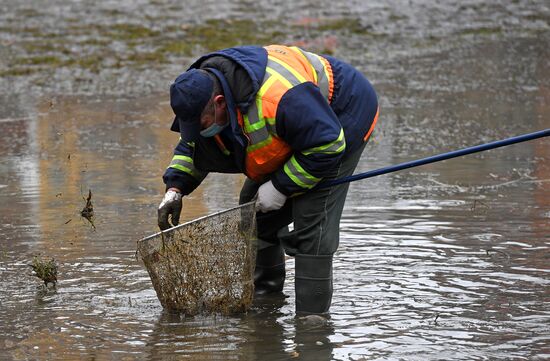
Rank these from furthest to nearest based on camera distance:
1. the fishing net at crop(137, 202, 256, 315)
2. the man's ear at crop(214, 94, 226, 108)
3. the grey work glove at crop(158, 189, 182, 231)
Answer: the grey work glove at crop(158, 189, 182, 231), the fishing net at crop(137, 202, 256, 315), the man's ear at crop(214, 94, 226, 108)

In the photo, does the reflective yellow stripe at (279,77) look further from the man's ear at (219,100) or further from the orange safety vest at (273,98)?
the man's ear at (219,100)

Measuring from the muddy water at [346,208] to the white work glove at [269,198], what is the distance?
57 centimetres

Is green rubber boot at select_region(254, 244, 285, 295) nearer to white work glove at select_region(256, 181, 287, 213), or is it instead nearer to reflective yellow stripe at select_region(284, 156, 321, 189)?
white work glove at select_region(256, 181, 287, 213)

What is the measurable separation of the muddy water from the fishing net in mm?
87

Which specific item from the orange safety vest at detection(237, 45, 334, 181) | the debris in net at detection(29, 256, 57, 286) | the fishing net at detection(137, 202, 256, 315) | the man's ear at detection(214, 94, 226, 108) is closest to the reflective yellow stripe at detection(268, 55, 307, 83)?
the orange safety vest at detection(237, 45, 334, 181)

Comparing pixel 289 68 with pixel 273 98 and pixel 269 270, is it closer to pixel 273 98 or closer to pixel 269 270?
pixel 273 98

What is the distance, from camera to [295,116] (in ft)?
15.4

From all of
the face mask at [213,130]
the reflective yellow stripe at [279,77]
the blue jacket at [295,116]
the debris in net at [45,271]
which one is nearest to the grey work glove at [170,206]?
the blue jacket at [295,116]

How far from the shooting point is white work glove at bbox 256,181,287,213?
16.6 feet

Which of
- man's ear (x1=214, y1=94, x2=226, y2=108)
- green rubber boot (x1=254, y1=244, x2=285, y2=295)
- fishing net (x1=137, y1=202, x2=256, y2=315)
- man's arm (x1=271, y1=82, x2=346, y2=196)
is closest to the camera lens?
man's arm (x1=271, y1=82, x2=346, y2=196)

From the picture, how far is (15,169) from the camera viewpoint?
914 centimetres

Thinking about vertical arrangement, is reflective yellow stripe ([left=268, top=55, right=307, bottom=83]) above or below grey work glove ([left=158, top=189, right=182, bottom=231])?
above

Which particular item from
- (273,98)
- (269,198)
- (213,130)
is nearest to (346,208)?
(269,198)

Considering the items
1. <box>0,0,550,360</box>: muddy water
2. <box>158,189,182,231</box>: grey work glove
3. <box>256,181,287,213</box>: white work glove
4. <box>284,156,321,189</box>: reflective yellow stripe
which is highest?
<box>284,156,321,189</box>: reflective yellow stripe
